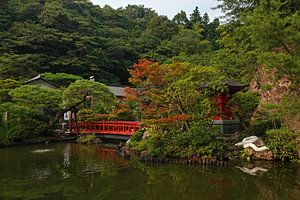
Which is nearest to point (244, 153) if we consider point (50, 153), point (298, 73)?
point (298, 73)

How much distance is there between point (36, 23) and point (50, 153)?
26697 mm

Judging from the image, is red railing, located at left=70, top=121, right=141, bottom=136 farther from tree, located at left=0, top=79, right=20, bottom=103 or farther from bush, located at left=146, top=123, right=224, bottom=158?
bush, located at left=146, top=123, right=224, bottom=158

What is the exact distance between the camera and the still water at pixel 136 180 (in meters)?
9.31

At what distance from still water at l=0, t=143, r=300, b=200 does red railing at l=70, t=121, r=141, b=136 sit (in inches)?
222

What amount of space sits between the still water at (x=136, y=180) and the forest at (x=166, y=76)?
1518mm

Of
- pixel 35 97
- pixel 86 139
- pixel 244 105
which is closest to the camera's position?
pixel 244 105

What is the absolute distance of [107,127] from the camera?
893 inches

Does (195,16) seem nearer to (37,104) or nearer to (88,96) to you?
(88,96)

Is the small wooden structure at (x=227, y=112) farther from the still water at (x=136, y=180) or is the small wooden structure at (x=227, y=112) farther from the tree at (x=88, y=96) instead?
the tree at (x=88, y=96)

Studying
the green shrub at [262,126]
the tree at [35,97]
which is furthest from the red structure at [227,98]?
the tree at [35,97]

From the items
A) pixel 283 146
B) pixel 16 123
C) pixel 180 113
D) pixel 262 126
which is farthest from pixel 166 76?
pixel 16 123

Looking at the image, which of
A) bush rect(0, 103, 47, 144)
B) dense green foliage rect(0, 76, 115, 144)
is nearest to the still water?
bush rect(0, 103, 47, 144)

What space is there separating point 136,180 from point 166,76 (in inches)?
232

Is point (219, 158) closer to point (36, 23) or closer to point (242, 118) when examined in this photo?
point (242, 118)
